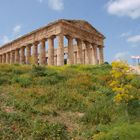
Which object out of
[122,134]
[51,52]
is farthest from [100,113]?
[51,52]

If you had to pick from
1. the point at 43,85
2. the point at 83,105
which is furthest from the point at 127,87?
the point at 43,85

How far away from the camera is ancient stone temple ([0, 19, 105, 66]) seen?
52.1 meters

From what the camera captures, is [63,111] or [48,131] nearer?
[48,131]

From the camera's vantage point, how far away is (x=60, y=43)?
51.1m

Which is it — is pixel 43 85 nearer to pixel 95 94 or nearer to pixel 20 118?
pixel 95 94

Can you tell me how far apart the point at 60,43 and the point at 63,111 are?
114ft

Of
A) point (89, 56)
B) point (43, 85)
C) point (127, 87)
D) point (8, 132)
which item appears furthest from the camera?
point (89, 56)

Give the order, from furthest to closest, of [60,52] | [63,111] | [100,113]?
[60,52] → [63,111] → [100,113]

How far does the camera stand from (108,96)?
63.7 ft

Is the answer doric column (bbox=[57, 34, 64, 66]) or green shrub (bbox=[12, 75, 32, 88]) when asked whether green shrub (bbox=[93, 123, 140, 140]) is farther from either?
doric column (bbox=[57, 34, 64, 66])

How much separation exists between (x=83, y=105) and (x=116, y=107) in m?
1.94

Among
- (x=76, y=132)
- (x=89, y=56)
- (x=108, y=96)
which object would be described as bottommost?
(x=76, y=132)

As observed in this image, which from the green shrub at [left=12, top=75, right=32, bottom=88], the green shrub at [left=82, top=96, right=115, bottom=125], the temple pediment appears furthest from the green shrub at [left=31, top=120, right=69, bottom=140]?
the temple pediment

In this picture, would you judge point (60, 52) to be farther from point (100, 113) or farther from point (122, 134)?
point (122, 134)
